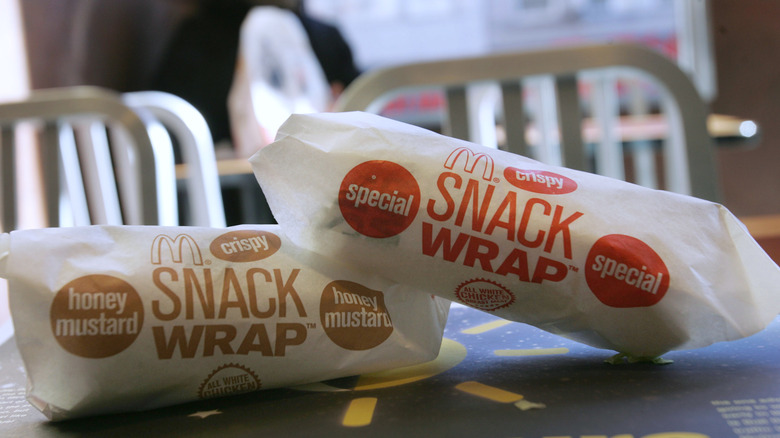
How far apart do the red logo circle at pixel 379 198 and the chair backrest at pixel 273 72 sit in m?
2.40

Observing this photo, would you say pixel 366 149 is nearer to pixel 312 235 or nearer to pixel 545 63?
pixel 312 235

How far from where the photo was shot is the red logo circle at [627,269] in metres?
0.36

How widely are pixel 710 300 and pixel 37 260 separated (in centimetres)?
33

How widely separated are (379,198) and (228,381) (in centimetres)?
12

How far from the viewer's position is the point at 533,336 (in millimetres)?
456

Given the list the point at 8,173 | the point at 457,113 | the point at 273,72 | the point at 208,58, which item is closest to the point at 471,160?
the point at 457,113

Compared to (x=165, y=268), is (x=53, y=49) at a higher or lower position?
higher

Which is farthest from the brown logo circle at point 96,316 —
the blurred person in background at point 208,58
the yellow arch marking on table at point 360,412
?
the blurred person in background at point 208,58

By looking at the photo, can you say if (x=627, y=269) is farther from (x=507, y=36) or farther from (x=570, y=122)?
(x=507, y=36)

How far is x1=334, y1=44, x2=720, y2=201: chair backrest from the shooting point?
2.41 feet

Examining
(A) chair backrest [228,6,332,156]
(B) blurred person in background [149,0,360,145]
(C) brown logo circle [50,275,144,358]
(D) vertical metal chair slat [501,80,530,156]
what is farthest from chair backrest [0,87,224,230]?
(B) blurred person in background [149,0,360,145]

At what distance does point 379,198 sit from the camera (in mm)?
361

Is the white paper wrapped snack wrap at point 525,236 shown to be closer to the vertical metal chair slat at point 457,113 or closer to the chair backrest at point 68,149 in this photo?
the vertical metal chair slat at point 457,113

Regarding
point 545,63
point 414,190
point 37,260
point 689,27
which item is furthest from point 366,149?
A: point 689,27
